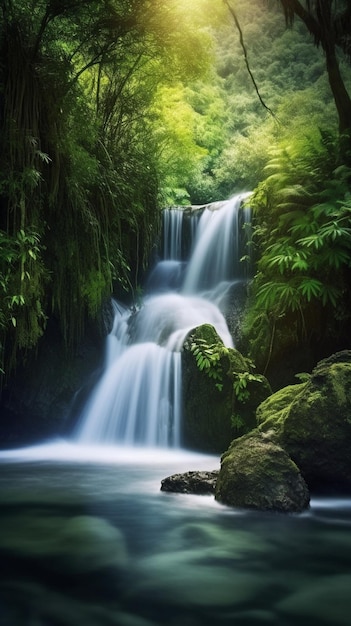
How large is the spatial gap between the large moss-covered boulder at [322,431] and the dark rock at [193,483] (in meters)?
0.76

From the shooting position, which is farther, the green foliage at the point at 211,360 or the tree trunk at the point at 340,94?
the tree trunk at the point at 340,94

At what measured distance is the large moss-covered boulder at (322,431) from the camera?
5516 mm

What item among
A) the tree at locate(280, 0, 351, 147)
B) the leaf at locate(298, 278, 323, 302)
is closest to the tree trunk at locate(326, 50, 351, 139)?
the tree at locate(280, 0, 351, 147)

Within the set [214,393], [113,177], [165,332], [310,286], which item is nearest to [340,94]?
[310,286]

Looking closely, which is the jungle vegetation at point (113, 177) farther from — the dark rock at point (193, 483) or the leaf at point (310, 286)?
the dark rock at point (193, 483)

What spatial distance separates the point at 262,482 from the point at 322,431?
0.94m

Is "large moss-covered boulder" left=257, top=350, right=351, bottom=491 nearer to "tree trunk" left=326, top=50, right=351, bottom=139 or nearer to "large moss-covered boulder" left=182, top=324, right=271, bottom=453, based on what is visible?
"large moss-covered boulder" left=182, top=324, right=271, bottom=453

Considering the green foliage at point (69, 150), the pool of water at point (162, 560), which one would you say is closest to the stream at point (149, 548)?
the pool of water at point (162, 560)

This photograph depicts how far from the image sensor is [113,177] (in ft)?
26.3

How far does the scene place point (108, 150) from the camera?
8289 millimetres

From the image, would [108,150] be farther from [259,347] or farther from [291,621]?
[291,621]

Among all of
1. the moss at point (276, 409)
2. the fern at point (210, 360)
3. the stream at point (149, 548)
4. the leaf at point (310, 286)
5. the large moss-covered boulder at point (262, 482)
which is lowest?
the stream at point (149, 548)

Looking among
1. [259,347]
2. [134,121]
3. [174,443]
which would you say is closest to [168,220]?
[134,121]

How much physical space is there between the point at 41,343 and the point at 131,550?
6913 mm
